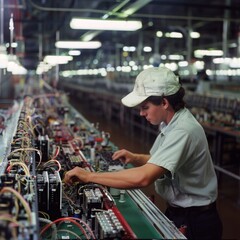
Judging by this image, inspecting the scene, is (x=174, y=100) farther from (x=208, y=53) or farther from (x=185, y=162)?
(x=208, y=53)

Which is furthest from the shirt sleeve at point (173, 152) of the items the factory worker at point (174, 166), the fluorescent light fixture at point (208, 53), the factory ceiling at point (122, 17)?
the fluorescent light fixture at point (208, 53)

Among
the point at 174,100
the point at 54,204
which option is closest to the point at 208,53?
the point at 174,100

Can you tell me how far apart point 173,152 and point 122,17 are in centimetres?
592

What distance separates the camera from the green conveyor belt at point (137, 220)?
6.14ft

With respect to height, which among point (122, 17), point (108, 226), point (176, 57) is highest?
point (122, 17)

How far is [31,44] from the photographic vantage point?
749 inches

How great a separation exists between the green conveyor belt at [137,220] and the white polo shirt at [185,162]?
20 cm

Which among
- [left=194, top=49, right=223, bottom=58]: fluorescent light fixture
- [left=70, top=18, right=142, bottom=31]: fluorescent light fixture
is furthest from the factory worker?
[left=194, top=49, right=223, bottom=58]: fluorescent light fixture

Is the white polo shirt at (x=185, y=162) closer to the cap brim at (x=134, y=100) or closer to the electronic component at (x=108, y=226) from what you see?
the cap brim at (x=134, y=100)

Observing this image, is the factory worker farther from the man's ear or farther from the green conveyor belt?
the green conveyor belt

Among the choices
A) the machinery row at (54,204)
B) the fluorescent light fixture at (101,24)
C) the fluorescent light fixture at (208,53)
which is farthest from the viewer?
the fluorescent light fixture at (208,53)

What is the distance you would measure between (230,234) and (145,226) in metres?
2.36

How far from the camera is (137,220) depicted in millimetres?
2066

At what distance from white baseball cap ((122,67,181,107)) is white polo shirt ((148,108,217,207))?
18 cm
